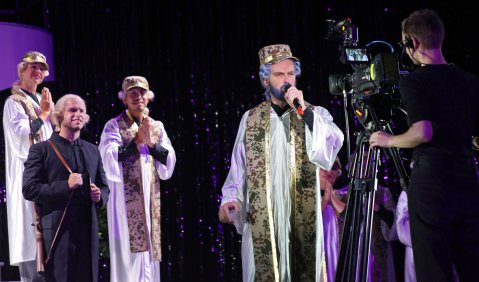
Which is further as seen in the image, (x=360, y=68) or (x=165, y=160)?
(x=165, y=160)

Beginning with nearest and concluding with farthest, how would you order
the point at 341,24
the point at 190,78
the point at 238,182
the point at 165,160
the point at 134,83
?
the point at 341,24 → the point at 238,182 → the point at 165,160 → the point at 134,83 → the point at 190,78

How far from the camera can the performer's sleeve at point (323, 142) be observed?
396 centimetres

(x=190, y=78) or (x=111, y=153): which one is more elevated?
(x=190, y=78)

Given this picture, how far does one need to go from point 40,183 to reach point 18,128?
865 mm

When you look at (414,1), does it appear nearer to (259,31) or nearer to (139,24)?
(259,31)

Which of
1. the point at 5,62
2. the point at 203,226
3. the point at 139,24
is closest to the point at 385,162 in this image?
the point at 203,226

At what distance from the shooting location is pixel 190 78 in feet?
21.4

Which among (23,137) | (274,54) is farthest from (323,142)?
(23,137)

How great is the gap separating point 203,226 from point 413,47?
387cm

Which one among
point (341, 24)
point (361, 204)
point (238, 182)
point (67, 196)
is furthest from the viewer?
point (67, 196)

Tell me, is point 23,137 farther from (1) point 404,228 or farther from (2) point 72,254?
(1) point 404,228

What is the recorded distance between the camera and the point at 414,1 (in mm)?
5777

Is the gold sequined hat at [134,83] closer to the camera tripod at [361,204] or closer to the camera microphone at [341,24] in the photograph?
the camera microphone at [341,24]

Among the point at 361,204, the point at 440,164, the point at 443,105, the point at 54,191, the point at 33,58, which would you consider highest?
the point at 33,58
